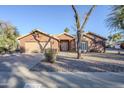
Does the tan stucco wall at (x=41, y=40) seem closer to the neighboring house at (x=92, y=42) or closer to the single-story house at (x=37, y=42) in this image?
the single-story house at (x=37, y=42)

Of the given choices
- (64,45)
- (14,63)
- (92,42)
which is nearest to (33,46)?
(64,45)

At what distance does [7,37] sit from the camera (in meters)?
30.5

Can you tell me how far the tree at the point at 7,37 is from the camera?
2707 centimetres

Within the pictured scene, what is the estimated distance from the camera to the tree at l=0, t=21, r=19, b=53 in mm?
27069

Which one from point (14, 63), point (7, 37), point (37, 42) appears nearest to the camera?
point (14, 63)

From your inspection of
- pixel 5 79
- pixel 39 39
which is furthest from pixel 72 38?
pixel 5 79

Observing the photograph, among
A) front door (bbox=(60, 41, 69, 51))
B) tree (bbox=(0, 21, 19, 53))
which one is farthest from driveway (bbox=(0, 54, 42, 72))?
front door (bbox=(60, 41, 69, 51))

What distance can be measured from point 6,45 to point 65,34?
871cm

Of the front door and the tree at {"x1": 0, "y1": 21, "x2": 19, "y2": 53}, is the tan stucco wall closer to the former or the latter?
the tree at {"x1": 0, "y1": 21, "x2": 19, "y2": 53}

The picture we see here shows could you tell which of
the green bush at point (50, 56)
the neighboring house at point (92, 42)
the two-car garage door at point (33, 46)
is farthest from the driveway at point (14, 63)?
the neighboring house at point (92, 42)

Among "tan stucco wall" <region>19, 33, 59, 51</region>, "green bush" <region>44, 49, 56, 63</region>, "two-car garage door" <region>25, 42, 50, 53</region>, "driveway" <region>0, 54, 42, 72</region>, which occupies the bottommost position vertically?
"driveway" <region>0, 54, 42, 72</region>

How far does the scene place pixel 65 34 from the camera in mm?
32094

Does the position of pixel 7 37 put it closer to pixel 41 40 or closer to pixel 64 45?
pixel 41 40
